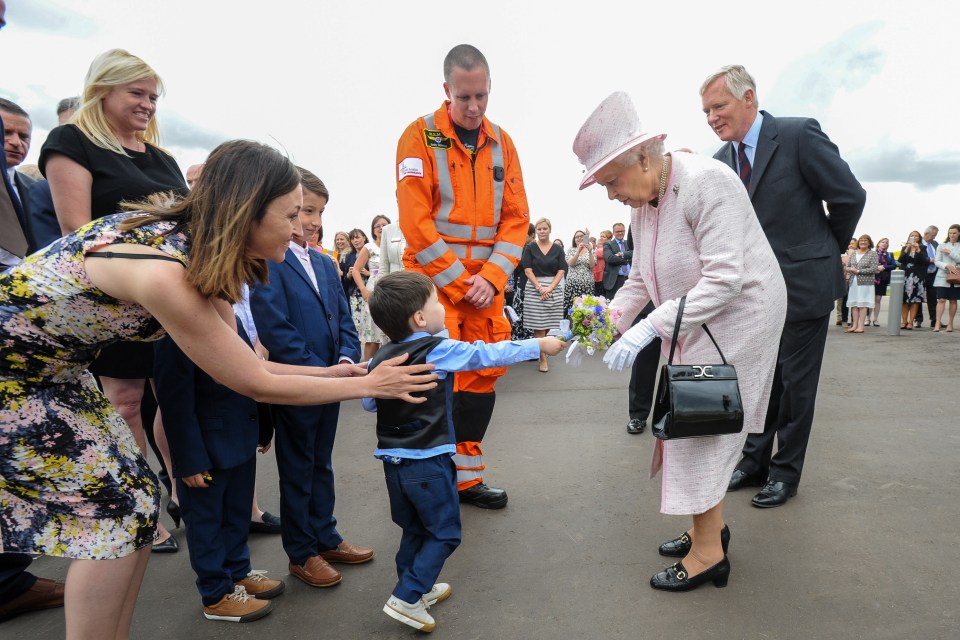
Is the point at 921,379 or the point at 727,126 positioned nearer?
the point at 727,126

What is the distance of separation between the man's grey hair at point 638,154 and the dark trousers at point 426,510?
1389 mm

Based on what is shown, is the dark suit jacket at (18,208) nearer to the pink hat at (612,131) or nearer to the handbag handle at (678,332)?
the pink hat at (612,131)

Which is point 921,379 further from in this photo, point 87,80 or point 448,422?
point 87,80

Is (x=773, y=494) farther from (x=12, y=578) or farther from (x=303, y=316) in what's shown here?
(x=12, y=578)

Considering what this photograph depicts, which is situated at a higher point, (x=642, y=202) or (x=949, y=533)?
(x=642, y=202)

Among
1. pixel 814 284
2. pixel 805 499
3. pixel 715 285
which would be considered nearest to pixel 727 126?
pixel 814 284

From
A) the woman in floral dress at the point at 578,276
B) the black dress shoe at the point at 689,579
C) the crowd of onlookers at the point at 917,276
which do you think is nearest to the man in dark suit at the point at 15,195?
the black dress shoe at the point at 689,579

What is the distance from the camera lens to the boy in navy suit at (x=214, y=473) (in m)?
2.31

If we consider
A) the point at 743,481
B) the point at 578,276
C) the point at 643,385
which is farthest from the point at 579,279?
the point at 743,481

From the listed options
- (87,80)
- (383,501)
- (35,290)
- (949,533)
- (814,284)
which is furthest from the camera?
(383,501)

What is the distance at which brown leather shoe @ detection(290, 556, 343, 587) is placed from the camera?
271cm

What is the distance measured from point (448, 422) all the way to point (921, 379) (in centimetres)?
684

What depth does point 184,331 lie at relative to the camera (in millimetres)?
1741

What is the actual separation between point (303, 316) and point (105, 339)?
101 centimetres
